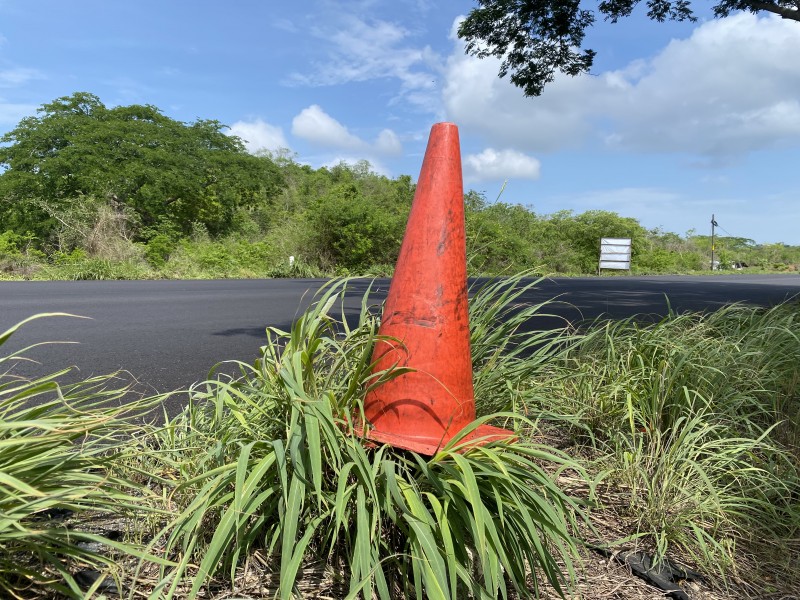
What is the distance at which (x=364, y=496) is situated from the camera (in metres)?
1.26

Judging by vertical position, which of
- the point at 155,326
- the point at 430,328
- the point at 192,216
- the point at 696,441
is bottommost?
the point at 696,441

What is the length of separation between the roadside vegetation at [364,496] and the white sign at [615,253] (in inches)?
1326

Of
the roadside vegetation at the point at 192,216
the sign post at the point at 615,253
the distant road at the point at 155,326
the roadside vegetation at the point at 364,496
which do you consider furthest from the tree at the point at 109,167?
the roadside vegetation at the point at 364,496

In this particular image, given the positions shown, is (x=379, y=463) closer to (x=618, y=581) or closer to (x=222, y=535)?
(x=222, y=535)

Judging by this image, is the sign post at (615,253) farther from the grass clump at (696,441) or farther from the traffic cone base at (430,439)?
the traffic cone base at (430,439)

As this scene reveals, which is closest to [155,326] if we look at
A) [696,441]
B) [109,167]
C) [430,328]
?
[430,328]

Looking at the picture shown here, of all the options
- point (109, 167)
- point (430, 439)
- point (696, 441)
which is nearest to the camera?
point (430, 439)

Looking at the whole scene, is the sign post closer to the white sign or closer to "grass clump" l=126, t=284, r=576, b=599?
the white sign

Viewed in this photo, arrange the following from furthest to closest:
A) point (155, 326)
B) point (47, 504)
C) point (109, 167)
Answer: point (109, 167) < point (155, 326) < point (47, 504)

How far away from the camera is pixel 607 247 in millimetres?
34094

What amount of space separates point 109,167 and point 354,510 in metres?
31.7

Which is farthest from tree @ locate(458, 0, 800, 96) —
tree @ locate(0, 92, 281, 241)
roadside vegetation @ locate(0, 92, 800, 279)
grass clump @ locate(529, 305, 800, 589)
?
tree @ locate(0, 92, 281, 241)

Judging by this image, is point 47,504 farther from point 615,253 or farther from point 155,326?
A: point 615,253

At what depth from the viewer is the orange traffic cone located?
1.58m
